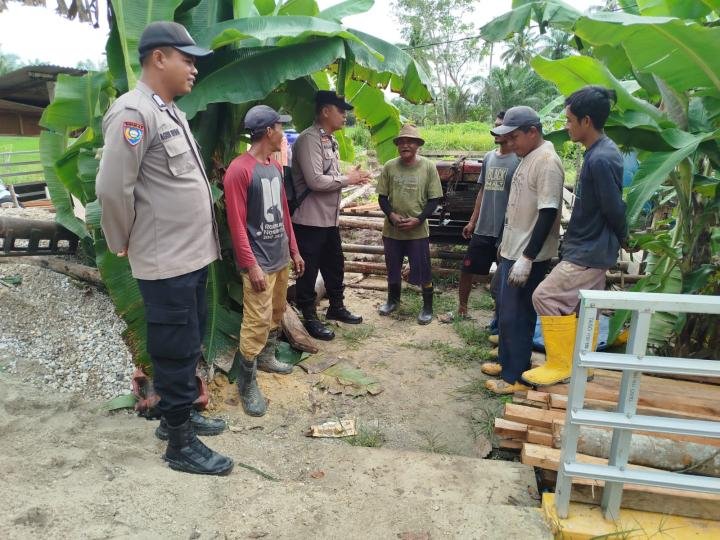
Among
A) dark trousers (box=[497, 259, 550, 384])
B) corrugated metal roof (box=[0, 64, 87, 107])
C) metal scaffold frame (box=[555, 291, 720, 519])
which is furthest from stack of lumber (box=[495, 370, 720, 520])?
corrugated metal roof (box=[0, 64, 87, 107])

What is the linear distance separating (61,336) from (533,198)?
3830 millimetres

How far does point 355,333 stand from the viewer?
5.19m

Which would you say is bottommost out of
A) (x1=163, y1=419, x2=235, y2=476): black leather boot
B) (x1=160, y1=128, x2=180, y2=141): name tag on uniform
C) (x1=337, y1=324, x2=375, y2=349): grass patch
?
(x1=337, y1=324, x2=375, y2=349): grass patch

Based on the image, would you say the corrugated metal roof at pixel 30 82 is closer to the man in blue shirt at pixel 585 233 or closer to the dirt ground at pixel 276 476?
the dirt ground at pixel 276 476

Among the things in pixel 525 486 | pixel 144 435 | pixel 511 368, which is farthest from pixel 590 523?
pixel 144 435

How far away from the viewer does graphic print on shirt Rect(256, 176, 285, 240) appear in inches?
140

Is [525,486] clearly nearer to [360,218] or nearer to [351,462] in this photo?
[351,462]

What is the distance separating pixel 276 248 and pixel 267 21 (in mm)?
1512

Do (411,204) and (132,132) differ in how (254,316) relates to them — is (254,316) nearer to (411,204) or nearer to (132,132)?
(132,132)

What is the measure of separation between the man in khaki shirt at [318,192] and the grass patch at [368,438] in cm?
153

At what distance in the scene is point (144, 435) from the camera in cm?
309

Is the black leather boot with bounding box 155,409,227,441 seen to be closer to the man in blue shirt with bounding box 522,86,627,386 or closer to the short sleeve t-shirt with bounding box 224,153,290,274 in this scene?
the short sleeve t-shirt with bounding box 224,153,290,274

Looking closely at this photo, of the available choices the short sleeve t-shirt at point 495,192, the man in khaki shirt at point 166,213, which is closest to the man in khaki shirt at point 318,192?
the short sleeve t-shirt at point 495,192

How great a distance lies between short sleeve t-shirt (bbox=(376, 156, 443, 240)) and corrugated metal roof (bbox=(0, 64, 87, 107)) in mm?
4263
